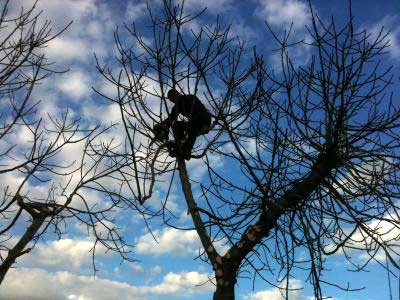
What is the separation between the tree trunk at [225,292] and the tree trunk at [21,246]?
237cm

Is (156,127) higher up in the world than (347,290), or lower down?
higher up

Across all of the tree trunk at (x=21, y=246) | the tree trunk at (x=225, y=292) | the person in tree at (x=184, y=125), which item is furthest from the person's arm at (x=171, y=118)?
the tree trunk at (x=21, y=246)

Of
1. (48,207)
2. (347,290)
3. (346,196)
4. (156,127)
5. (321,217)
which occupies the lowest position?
(347,290)

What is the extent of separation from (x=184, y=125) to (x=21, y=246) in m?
2.44

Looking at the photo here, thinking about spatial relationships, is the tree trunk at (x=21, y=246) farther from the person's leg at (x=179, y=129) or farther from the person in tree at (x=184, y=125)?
the person's leg at (x=179, y=129)

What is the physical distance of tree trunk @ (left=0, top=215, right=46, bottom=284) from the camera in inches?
205

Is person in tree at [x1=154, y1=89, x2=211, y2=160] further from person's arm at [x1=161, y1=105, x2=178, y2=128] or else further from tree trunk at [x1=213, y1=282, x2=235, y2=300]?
tree trunk at [x1=213, y1=282, x2=235, y2=300]

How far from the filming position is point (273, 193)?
4188mm

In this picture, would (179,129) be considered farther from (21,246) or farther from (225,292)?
(21,246)

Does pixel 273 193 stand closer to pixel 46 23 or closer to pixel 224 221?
pixel 224 221

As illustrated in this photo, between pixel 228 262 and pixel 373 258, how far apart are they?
1283 mm

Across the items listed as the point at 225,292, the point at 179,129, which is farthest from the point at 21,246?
the point at 225,292

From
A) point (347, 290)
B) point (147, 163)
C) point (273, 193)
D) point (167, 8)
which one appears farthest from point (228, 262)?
point (167, 8)

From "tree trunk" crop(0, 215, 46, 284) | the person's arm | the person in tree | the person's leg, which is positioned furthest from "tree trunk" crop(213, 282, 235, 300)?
"tree trunk" crop(0, 215, 46, 284)
